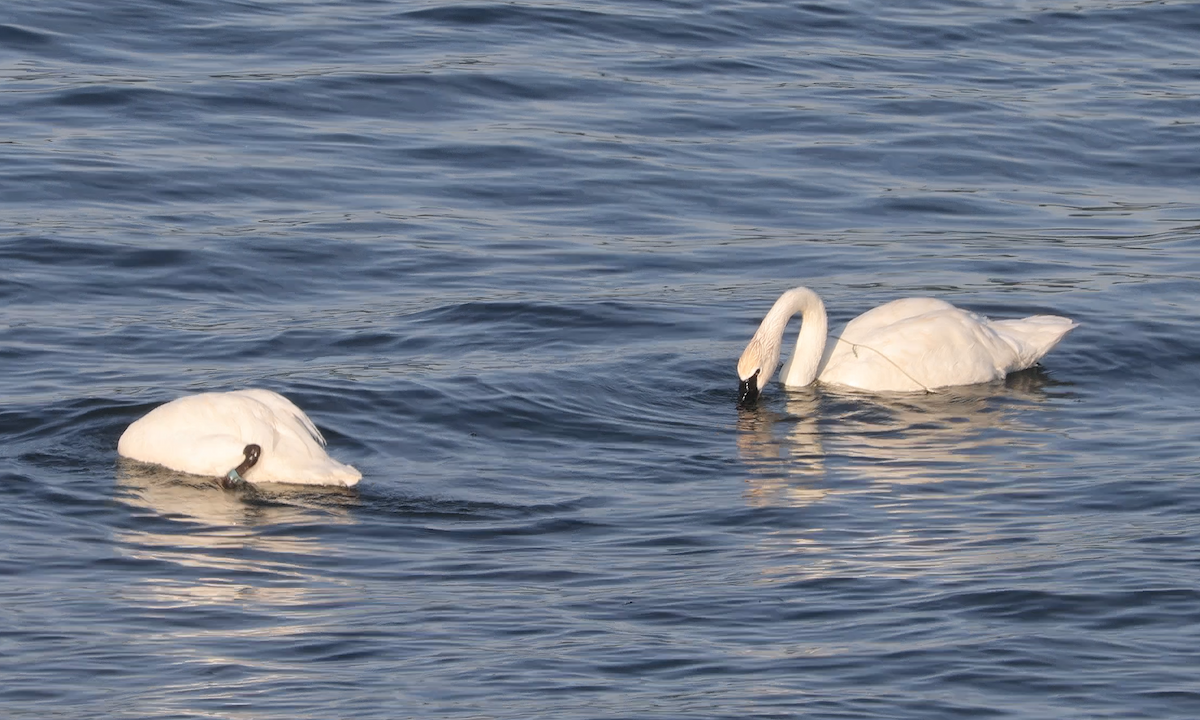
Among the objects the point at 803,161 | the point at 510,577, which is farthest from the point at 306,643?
the point at 803,161

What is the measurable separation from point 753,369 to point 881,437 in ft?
3.73

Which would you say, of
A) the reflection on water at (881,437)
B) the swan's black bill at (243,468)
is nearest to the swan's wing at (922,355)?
the reflection on water at (881,437)

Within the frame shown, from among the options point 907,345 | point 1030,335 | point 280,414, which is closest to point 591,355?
point 907,345

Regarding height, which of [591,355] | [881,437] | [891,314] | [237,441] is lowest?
[881,437]

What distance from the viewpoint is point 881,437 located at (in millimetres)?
11891

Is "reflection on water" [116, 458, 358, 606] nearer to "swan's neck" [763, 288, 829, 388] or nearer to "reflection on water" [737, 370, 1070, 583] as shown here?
"reflection on water" [737, 370, 1070, 583]

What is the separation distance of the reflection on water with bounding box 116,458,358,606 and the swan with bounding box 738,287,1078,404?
13.0 ft

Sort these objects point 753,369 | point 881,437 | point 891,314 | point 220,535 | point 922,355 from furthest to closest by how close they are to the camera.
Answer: point 891,314 < point 922,355 < point 753,369 < point 881,437 < point 220,535

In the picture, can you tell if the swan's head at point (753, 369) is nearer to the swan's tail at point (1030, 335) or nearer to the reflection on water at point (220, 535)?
the swan's tail at point (1030, 335)

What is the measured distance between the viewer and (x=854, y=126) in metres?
20.4

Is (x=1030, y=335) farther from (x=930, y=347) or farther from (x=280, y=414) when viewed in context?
(x=280, y=414)

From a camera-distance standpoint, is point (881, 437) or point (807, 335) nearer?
point (881, 437)

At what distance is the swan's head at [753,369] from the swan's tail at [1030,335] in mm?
1710

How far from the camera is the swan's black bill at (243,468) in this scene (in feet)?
32.8
